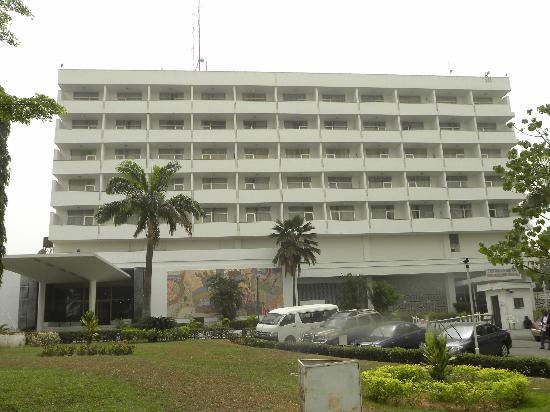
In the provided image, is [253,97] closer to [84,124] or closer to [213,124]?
[213,124]

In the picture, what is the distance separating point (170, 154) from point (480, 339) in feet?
127

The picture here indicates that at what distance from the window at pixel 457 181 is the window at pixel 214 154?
2424 centimetres

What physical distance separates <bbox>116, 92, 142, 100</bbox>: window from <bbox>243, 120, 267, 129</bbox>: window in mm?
11581

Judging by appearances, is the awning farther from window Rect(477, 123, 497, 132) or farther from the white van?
window Rect(477, 123, 497, 132)

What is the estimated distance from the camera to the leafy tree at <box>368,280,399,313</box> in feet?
142

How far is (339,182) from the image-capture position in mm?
52250

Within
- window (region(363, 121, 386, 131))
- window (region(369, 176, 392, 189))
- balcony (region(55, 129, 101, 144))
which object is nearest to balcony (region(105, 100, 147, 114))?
balcony (region(55, 129, 101, 144))

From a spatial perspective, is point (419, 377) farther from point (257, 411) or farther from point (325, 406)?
point (325, 406)

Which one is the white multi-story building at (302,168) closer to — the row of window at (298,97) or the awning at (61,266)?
the row of window at (298,97)

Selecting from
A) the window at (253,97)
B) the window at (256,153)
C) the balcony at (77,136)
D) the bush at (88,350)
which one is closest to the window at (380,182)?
the window at (256,153)

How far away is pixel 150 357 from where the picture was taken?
60.5ft

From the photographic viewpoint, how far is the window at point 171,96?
53188 millimetres

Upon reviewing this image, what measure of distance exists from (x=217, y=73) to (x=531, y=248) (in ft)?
156

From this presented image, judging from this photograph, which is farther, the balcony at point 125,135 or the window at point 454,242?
the window at point 454,242
